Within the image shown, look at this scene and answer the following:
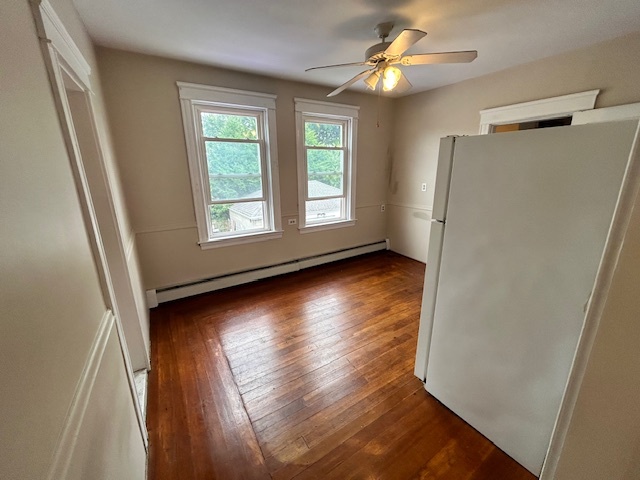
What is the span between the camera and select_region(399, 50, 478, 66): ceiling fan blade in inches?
68.8

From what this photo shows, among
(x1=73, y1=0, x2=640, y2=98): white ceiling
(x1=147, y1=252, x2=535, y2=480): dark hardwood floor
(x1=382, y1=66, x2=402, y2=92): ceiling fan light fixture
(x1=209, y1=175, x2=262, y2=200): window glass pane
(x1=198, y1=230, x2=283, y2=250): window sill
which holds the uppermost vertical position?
(x1=73, y1=0, x2=640, y2=98): white ceiling

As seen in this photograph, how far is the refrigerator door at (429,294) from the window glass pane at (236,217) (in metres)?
2.40

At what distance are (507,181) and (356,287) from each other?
7.69 feet

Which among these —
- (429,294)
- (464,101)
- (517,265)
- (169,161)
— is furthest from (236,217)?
(464,101)

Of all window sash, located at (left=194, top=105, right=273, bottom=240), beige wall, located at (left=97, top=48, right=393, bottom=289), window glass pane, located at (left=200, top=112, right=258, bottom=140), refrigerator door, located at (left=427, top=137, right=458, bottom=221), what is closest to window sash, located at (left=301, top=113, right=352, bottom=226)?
beige wall, located at (left=97, top=48, right=393, bottom=289)

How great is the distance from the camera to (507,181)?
1242mm

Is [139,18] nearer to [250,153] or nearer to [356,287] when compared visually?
[250,153]

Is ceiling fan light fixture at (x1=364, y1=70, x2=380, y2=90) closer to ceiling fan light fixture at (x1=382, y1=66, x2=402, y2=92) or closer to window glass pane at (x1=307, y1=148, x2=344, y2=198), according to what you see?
ceiling fan light fixture at (x1=382, y1=66, x2=402, y2=92)

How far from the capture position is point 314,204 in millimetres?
3955

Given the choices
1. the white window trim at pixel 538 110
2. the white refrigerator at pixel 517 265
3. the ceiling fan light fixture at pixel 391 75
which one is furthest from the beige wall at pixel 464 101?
the white refrigerator at pixel 517 265

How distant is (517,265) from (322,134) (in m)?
3.15

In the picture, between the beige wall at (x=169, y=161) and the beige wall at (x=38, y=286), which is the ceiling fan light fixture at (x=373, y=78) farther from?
the beige wall at (x=38, y=286)

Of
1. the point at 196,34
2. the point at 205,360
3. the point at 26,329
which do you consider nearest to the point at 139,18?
the point at 196,34

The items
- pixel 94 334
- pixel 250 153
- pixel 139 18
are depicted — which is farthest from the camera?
pixel 250 153
